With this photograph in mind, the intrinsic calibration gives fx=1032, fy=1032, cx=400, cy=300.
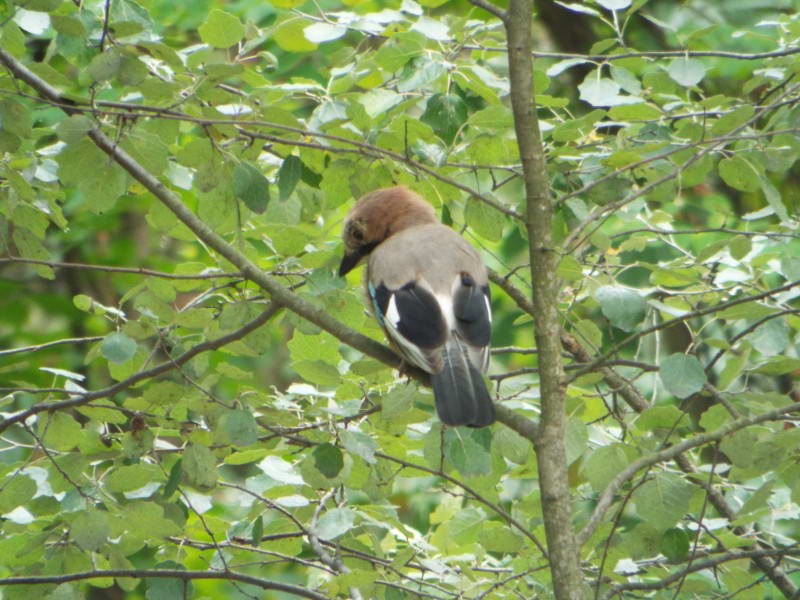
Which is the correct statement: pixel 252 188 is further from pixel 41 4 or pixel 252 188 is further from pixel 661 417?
pixel 661 417

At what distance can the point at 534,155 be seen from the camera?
9.46 feet

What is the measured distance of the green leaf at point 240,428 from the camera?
10.1ft

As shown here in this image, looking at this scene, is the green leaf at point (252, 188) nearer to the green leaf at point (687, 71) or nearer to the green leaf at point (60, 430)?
the green leaf at point (60, 430)

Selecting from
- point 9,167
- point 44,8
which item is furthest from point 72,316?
point 44,8

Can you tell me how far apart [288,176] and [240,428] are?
0.91 metres

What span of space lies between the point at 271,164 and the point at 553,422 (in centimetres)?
204

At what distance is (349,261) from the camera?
4586 millimetres

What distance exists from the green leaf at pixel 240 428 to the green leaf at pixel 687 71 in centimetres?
181

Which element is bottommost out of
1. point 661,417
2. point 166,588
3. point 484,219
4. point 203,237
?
point 166,588

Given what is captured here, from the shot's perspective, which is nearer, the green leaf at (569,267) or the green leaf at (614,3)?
the green leaf at (569,267)

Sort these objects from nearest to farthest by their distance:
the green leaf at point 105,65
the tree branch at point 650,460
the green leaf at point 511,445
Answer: the tree branch at point 650,460, the green leaf at point 105,65, the green leaf at point 511,445

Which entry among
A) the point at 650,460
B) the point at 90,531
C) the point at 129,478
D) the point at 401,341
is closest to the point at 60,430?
the point at 129,478

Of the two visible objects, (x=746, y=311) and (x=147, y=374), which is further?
(x=147, y=374)

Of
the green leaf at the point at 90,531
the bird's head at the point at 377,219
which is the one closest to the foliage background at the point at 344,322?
the green leaf at the point at 90,531
